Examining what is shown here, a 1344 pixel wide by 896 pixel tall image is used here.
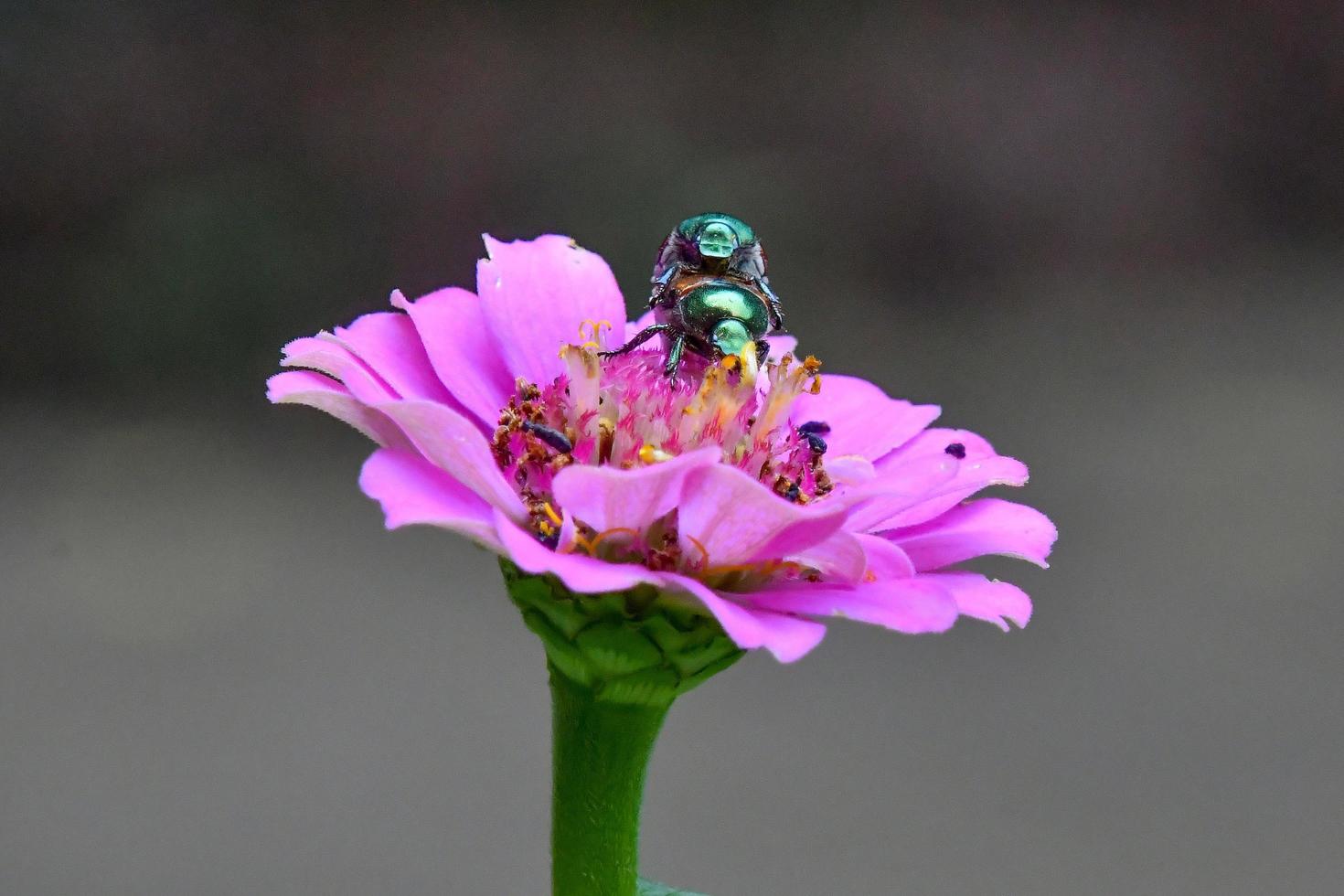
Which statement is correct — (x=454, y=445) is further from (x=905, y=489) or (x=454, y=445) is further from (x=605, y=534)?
(x=905, y=489)

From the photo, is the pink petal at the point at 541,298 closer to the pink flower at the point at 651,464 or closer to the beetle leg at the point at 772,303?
the pink flower at the point at 651,464

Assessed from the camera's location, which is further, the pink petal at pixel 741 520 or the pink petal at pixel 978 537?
the pink petal at pixel 978 537

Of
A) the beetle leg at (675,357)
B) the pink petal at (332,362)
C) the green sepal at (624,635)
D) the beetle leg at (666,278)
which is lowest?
the green sepal at (624,635)

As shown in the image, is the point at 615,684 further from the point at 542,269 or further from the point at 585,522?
the point at 542,269

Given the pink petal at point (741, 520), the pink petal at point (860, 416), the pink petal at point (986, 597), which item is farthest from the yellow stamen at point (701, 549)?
the pink petal at point (860, 416)

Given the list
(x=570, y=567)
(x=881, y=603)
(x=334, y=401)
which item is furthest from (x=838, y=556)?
(x=334, y=401)

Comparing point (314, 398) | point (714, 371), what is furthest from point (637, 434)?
point (314, 398)
